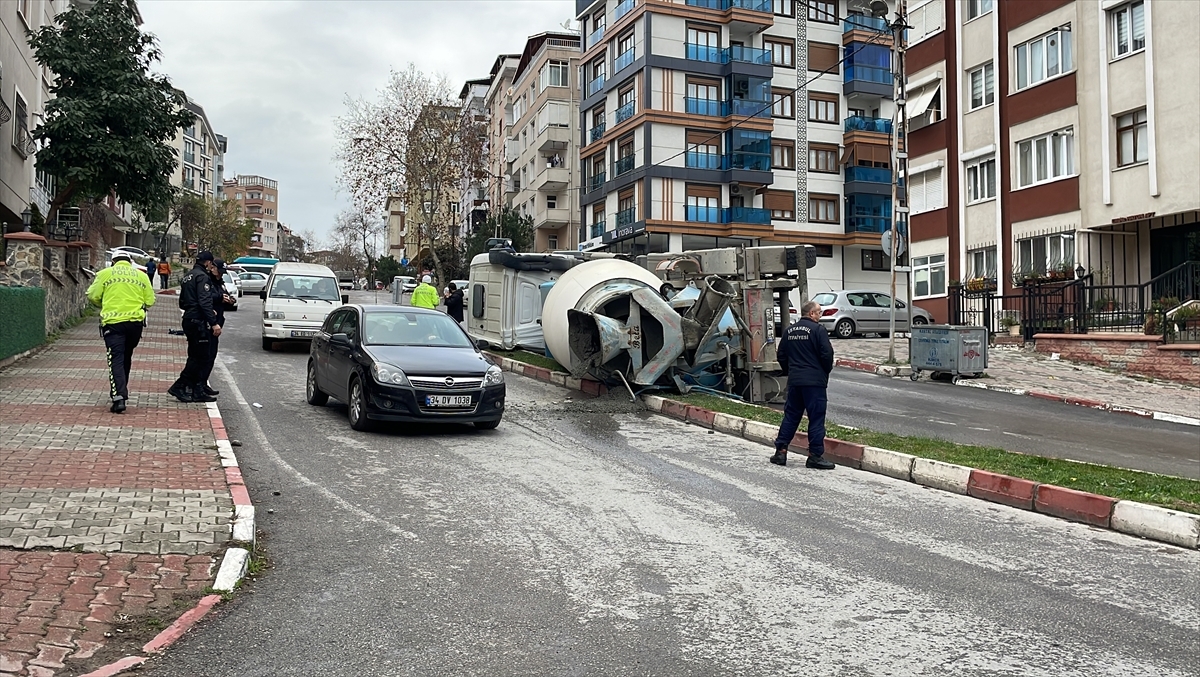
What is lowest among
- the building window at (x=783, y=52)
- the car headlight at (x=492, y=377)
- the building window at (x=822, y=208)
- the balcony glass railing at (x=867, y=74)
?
the car headlight at (x=492, y=377)

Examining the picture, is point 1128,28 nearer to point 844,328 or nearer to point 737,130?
point 844,328

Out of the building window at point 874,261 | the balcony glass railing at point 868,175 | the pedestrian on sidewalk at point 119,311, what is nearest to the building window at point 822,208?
the balcony glass railing at point 868,175

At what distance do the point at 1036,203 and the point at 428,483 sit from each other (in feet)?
76.4

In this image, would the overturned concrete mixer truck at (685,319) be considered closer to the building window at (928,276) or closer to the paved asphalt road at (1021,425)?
the paved asphalt road at (1021,425)

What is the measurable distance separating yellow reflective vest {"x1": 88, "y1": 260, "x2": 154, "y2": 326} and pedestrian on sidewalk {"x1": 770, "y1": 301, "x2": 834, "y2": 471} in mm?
7479

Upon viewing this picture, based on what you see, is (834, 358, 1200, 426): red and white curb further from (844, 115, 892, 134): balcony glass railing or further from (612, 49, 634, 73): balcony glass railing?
(844, 115, 892, 134): balcony glass railing

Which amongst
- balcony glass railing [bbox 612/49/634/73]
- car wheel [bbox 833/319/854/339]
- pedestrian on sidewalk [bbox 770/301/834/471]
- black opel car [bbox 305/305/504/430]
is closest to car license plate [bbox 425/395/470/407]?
black opel car [bbox 305/305/504/430]

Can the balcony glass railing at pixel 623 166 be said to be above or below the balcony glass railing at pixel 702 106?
below

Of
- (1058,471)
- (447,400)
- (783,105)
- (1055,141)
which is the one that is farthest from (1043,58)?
(783,105)

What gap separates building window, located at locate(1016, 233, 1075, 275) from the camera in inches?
985

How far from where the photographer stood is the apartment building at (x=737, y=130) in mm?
45969

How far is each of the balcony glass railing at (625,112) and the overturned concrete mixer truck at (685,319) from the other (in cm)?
3202

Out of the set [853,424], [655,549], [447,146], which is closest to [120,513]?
[655,549]

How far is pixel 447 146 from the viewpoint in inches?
1903
